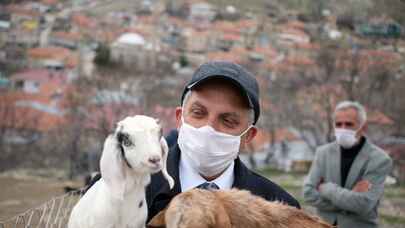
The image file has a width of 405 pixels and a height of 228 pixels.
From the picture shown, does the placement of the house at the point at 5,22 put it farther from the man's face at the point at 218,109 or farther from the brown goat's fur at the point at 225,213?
the brown goat's fur at the point at 225,213

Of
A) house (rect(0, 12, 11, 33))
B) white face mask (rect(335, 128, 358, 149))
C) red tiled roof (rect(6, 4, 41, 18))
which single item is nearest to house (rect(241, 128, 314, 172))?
white face mask (rect(335, 128, 358, 149))

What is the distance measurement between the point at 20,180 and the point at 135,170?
7324mm

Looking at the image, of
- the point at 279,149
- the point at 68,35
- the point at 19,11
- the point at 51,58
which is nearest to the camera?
the point at 279,149

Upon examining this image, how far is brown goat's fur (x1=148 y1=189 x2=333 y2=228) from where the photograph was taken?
1.13m

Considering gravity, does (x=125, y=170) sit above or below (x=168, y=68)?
above

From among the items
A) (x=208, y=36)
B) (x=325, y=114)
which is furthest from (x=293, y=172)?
(x=208, y=36)

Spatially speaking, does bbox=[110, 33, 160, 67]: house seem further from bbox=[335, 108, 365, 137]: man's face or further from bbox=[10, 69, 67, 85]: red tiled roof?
bbox=[335, 108, 365, 137]: man's face

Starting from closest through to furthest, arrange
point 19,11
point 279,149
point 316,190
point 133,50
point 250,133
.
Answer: point 250,133, point 316,190, point 279,149, point 19,11, point 133,50

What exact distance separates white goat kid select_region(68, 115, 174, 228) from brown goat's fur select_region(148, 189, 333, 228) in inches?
3.2

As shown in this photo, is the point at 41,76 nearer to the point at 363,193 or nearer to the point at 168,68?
the point at 168,68

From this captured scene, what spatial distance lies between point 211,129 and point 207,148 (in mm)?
57

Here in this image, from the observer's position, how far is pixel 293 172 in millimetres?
11789

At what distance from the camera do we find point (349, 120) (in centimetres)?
421

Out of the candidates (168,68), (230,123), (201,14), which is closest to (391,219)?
(230,123)
